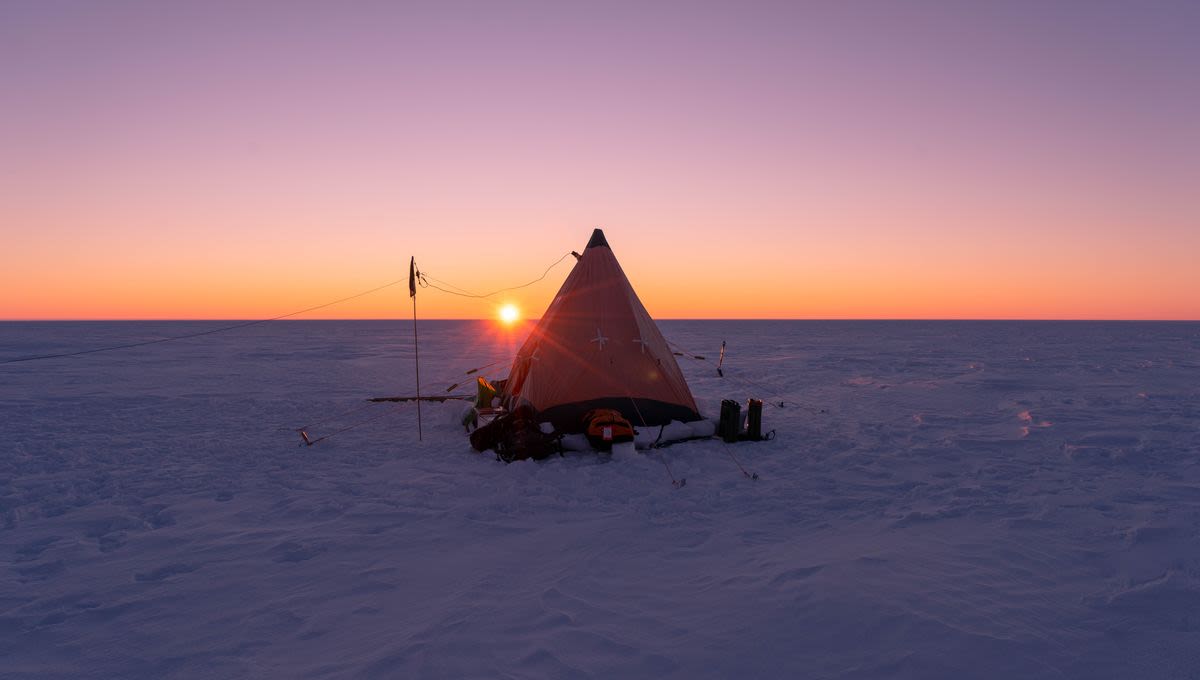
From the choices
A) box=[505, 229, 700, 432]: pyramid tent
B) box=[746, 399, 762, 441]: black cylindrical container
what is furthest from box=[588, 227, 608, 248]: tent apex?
box=[746, 399, 762, 441]: black cylindrical container

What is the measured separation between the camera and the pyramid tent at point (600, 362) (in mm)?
11477

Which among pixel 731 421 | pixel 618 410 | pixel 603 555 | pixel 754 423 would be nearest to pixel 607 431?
pixel 618 410

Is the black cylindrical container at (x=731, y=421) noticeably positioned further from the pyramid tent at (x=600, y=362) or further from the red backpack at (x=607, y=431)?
the red backpack at (x=607, y=431)

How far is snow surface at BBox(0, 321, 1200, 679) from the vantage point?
452 centimetres

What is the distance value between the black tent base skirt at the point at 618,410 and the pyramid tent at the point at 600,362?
0.02 m

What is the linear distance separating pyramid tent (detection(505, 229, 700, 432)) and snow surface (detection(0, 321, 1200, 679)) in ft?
4.27

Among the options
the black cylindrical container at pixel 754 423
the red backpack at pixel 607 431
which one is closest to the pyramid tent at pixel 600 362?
the red backpack at pixel 607 431

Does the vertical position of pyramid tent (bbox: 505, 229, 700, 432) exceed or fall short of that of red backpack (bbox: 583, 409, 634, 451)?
it exceeds it

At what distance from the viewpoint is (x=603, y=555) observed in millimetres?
6352

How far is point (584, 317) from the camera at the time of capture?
40.2 ft

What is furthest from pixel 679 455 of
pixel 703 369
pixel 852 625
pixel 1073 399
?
pixel 703 369

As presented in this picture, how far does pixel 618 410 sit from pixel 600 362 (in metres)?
1.08

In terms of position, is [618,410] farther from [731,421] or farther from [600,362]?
[731,421]

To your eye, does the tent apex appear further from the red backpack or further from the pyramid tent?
the red backpack
